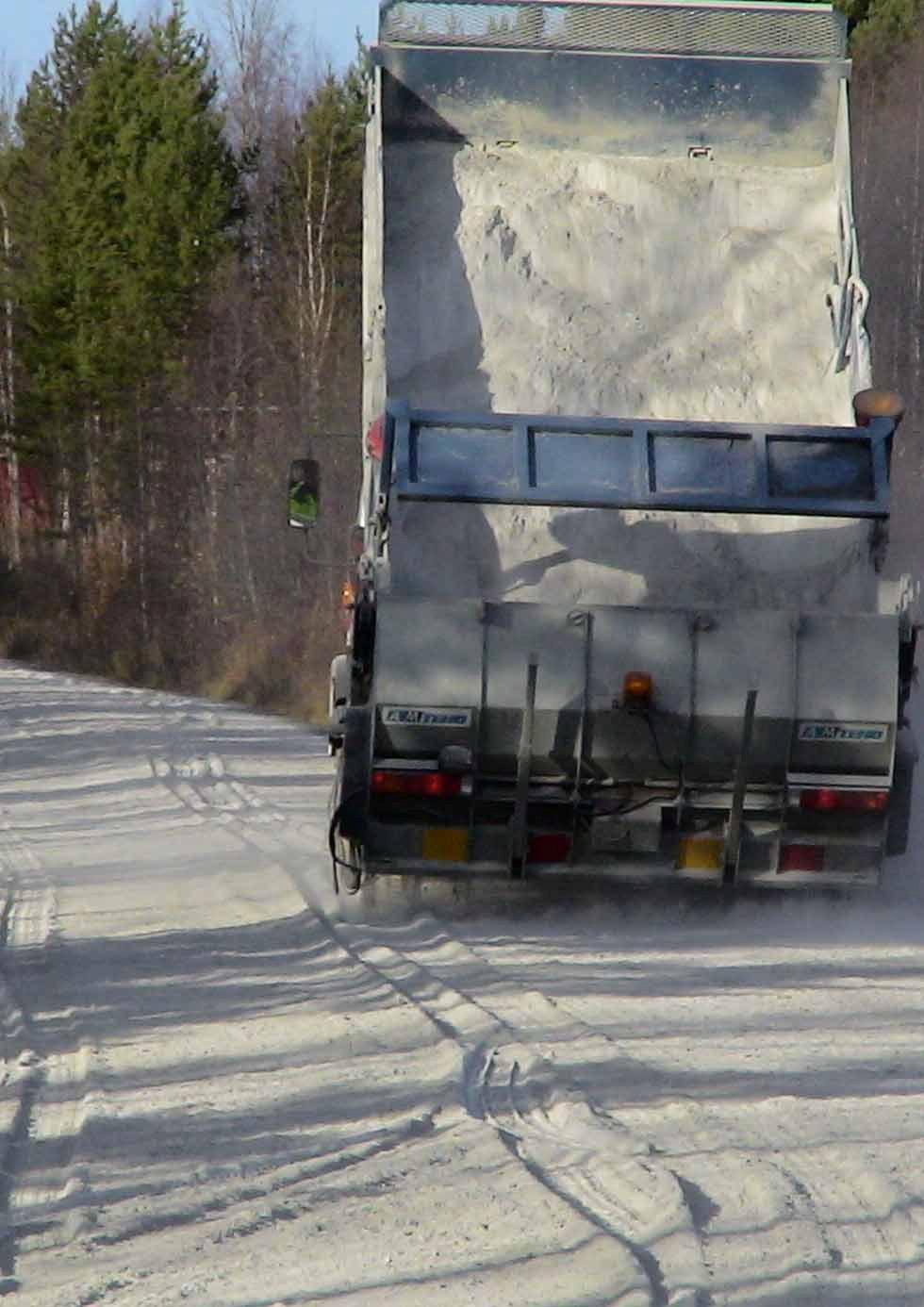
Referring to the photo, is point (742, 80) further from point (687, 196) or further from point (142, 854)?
point (142, 854)

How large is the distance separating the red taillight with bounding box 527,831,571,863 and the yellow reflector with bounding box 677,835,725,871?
53cm

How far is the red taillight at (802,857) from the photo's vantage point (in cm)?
927

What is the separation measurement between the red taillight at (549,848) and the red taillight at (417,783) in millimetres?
464

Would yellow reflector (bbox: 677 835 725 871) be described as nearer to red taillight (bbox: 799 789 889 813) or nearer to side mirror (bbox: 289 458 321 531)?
red taillight (bbox: 799 789 889 813)

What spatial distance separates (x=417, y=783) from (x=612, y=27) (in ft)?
15.4

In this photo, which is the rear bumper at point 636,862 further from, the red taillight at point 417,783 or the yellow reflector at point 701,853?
the red taillight at point 417,783

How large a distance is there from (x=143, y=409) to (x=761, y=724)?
35943 mm

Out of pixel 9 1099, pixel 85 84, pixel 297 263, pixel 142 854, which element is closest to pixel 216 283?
pixel 297 263

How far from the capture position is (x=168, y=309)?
44000mm

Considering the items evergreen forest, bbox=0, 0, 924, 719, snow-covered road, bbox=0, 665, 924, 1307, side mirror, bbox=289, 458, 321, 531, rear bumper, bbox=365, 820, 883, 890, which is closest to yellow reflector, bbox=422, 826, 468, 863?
rear bumper, bbox=365, 820, 883, 890

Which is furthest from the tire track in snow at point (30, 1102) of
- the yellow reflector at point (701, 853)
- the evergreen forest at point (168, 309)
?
the evergreen forest at point (168, 309)

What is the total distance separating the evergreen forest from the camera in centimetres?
3734

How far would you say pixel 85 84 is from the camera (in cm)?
4809

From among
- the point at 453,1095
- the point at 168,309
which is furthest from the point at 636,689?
the point at 168,309
